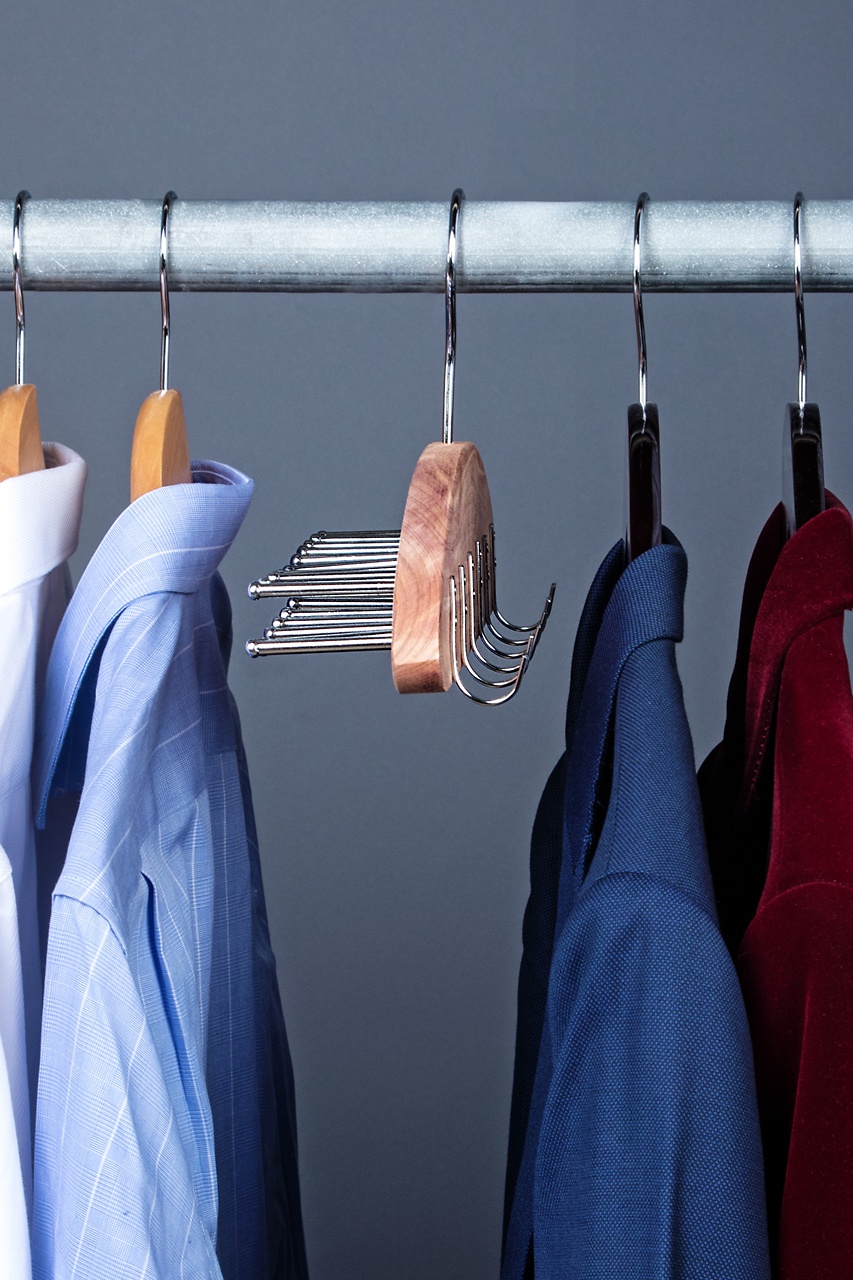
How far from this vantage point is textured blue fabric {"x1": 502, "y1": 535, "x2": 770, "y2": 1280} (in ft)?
1.66

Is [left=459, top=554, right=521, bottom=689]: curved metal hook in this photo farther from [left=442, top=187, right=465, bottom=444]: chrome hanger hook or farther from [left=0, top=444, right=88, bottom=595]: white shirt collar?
[left=0, top=444, right=88, bottom=595]: white shirt collar

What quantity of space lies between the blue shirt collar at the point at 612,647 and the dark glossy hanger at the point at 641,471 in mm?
25

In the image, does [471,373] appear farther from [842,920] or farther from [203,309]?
[842,920]

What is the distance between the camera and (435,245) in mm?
680

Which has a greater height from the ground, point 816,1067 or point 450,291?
point 450,291

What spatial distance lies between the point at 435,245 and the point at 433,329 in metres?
1.21

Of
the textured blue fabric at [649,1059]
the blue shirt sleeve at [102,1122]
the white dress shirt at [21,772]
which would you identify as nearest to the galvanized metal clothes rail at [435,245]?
the white dress shirt at [21,772]

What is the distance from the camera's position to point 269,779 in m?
1.92

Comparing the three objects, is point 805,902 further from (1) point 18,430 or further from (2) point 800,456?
(1) point 18,430

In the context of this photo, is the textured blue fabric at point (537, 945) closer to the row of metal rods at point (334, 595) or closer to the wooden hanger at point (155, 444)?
the row of metal rods at point (334, 595)

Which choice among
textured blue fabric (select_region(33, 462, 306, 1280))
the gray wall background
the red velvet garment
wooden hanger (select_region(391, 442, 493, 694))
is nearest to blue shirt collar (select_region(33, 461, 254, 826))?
textured blue fabric (select_region(33, 462, 306, 1280))

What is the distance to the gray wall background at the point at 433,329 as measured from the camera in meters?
1.83

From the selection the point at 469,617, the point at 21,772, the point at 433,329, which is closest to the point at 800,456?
the point at 469,617

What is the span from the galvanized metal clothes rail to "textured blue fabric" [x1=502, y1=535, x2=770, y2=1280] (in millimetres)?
222
